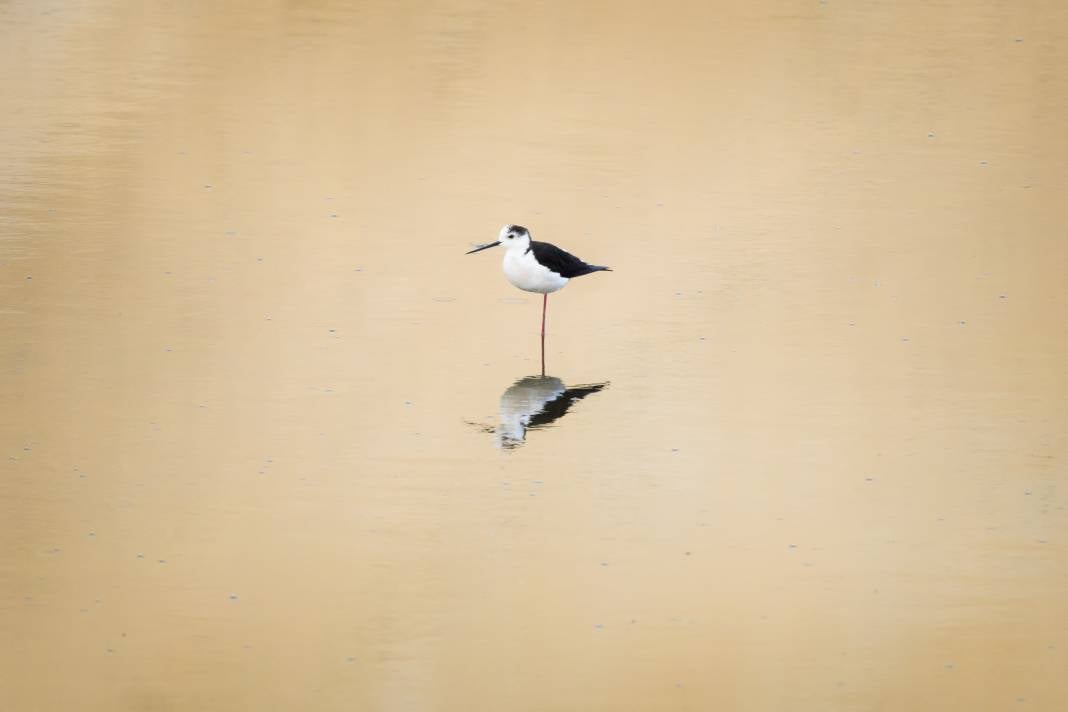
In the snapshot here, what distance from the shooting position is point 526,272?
811cm

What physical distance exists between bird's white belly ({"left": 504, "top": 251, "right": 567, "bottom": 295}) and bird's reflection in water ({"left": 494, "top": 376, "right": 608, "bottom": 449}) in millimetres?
808

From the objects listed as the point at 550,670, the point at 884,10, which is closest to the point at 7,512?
the point at 550,670

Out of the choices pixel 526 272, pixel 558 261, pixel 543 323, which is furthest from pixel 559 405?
pixel 558 261

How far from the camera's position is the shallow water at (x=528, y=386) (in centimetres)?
511

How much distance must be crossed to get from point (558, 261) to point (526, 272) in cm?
21

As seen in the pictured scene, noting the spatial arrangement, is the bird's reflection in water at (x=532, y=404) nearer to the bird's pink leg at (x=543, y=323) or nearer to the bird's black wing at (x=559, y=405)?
the bird's black wing at (x=559, y=405)

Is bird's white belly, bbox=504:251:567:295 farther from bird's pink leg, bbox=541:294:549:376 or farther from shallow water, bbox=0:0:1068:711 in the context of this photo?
shallow water, bbox=0:0:1068:711

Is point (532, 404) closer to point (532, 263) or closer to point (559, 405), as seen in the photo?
point (559, 405)

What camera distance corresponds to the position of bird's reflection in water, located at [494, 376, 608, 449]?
22.4 ft

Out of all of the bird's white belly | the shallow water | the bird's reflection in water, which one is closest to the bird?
the bird's white belly

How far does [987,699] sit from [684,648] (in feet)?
3.00

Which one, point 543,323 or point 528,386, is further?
point 543,323

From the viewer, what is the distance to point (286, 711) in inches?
184

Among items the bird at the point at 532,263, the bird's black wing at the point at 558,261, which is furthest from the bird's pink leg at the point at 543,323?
the bird's black wing at the point at 558,261
